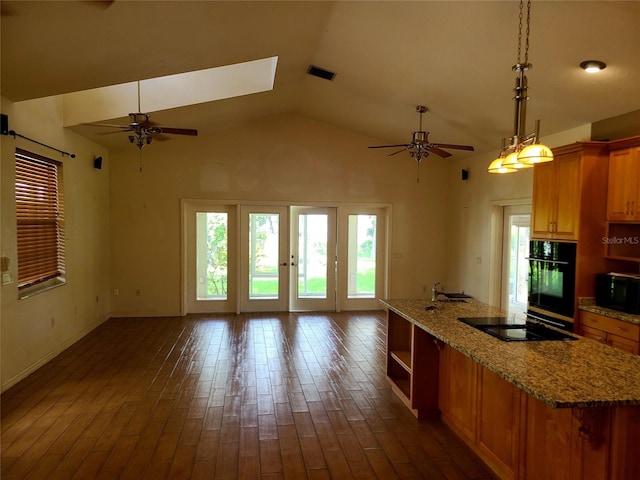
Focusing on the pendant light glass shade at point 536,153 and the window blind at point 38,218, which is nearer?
the pendant light glass shade at point 536,153

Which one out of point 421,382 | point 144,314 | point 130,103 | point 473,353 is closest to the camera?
point 473,353

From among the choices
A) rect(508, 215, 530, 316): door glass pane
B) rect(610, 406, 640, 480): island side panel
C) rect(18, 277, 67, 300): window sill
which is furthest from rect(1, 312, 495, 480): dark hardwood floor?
rect(508, 215, 530, 316): door glass pane

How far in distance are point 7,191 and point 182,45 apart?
7.06ft

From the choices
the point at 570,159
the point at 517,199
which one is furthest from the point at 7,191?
the point at 517,199

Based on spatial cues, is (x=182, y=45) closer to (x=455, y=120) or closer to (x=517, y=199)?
(x=455, y=120)

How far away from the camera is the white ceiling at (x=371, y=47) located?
8.95ft

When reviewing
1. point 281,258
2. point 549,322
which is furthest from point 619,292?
point 281,258

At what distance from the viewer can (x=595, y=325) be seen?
3.79 meters

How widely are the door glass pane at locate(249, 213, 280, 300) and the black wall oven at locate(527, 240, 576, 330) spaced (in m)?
4.03

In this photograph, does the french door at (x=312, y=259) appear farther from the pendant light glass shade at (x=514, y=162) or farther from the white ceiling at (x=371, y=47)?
the pendant light glass shade at (x=514, y=162)

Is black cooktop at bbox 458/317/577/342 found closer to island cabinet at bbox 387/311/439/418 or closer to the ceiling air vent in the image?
island cabinet at bbox 387/311/439/418

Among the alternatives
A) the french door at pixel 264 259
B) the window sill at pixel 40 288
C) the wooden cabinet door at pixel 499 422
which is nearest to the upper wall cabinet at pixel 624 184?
the wooden cabinet door at pixel 499 422

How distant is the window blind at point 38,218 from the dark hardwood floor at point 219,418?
1059 mm

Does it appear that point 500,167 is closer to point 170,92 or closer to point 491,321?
point 491,321
